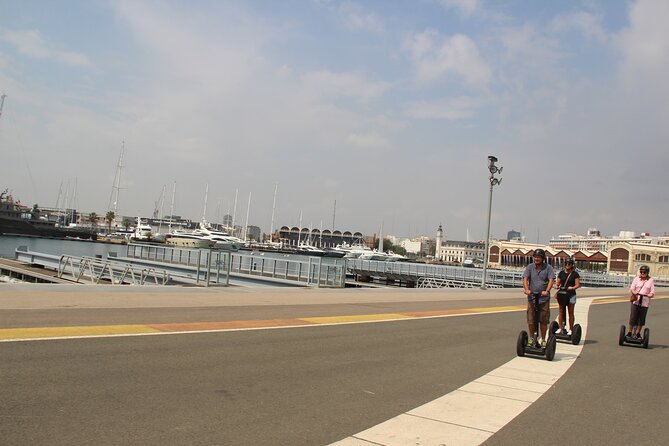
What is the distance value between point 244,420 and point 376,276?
5240 centimetres

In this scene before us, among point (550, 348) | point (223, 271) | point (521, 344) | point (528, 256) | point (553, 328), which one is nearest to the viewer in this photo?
point (550, 348)

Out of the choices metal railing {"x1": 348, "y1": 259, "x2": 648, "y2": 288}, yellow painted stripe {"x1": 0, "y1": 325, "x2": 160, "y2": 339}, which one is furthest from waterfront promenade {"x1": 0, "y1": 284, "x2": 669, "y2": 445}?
metal railing {"x1": 348, "y1": 259, "x2": 648, "y2": 288}

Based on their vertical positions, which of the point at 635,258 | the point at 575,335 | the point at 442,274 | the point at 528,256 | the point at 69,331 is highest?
the point at 635,258

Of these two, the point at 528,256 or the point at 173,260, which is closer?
the point at 173,260

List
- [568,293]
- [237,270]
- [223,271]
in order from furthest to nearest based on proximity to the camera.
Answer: [237,270] → [223,271] → [568,293]

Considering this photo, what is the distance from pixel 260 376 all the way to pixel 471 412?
262 cm

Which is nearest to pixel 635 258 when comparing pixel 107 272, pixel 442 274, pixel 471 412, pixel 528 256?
pixel 528 256

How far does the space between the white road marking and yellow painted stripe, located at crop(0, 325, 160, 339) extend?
572cm

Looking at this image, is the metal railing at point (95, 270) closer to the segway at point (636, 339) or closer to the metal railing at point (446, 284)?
the segway at point (636, 339)

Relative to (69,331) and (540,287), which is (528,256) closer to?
(540,287)

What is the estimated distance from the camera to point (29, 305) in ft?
39.7

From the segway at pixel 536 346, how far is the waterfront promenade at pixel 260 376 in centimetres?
32

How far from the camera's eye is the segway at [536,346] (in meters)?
9.48

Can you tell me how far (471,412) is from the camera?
6.10m
